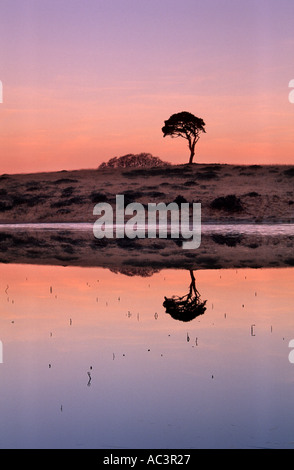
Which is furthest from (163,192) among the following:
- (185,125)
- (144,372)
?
(144,372)

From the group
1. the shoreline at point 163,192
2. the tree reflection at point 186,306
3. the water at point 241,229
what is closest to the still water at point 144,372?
the tree reflection at point 186,306

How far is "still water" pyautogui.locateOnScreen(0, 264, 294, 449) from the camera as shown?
9.77 metres

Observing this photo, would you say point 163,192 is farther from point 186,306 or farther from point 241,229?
point 186,306

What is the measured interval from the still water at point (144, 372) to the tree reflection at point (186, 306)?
10.6 inches

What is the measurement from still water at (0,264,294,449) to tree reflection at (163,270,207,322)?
0.27 meters

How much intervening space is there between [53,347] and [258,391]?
5052mm

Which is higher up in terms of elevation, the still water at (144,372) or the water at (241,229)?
the water at (241,229)

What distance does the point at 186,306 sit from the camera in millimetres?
19844

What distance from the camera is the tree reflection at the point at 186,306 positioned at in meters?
18.3

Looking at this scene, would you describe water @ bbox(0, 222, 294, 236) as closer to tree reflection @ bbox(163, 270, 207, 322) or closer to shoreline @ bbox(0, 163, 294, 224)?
shoreline @ bbox(0, 163, 294, 224)

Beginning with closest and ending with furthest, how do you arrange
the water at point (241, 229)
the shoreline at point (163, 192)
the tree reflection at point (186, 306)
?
the tree reflection at point (186, 306)
the water at point (241, 229)
the shoreline at point (163, 192)

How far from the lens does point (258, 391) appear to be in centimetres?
1127

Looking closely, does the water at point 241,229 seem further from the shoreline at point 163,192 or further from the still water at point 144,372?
the still water at point 144,372

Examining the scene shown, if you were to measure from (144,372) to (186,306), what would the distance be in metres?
7.42
